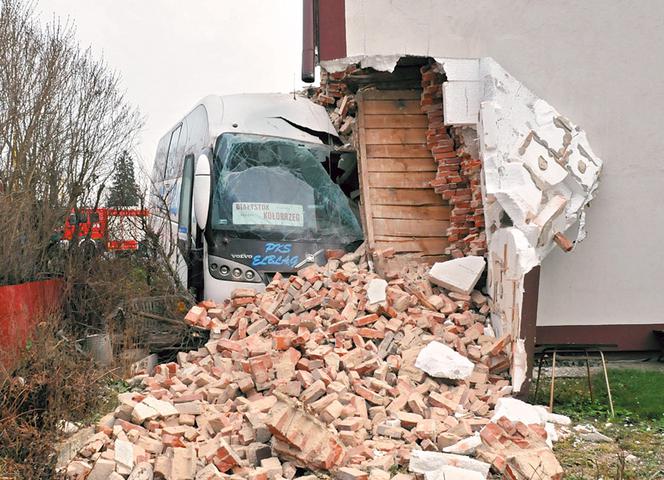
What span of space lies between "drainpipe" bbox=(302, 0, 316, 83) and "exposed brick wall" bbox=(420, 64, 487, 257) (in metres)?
1.53

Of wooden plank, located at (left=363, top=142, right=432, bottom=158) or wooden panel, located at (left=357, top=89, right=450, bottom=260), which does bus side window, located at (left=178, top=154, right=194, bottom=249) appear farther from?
wooden plank, located at (left=363, top=142, right=432, bottom=158)

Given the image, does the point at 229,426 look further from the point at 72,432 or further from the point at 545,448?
the point at 545,448

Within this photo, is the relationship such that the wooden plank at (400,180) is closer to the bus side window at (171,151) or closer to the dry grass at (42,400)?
the bus side window at (171,151)

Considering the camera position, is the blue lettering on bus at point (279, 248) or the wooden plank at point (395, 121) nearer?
the blue lettering on bus at point (279, 248)

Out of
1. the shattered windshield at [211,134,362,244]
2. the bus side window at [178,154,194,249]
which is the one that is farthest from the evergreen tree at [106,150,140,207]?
the shattered windshield at [211,134,362,244]

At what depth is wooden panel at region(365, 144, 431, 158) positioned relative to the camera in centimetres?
992

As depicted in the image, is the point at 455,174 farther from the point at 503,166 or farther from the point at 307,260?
the point at 307,260

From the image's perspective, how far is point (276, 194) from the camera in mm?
9227

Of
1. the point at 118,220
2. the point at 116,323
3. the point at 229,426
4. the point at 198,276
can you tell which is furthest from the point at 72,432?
the point at 118,220

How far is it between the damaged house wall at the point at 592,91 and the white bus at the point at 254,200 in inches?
58.6

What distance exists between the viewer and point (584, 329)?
375 inches

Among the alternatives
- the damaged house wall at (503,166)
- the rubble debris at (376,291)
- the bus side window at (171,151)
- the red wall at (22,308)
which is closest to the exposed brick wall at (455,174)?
the damaged house wall at (503,166)

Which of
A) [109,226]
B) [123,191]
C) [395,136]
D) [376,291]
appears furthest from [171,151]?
[376,291]

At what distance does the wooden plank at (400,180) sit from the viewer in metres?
9.73
